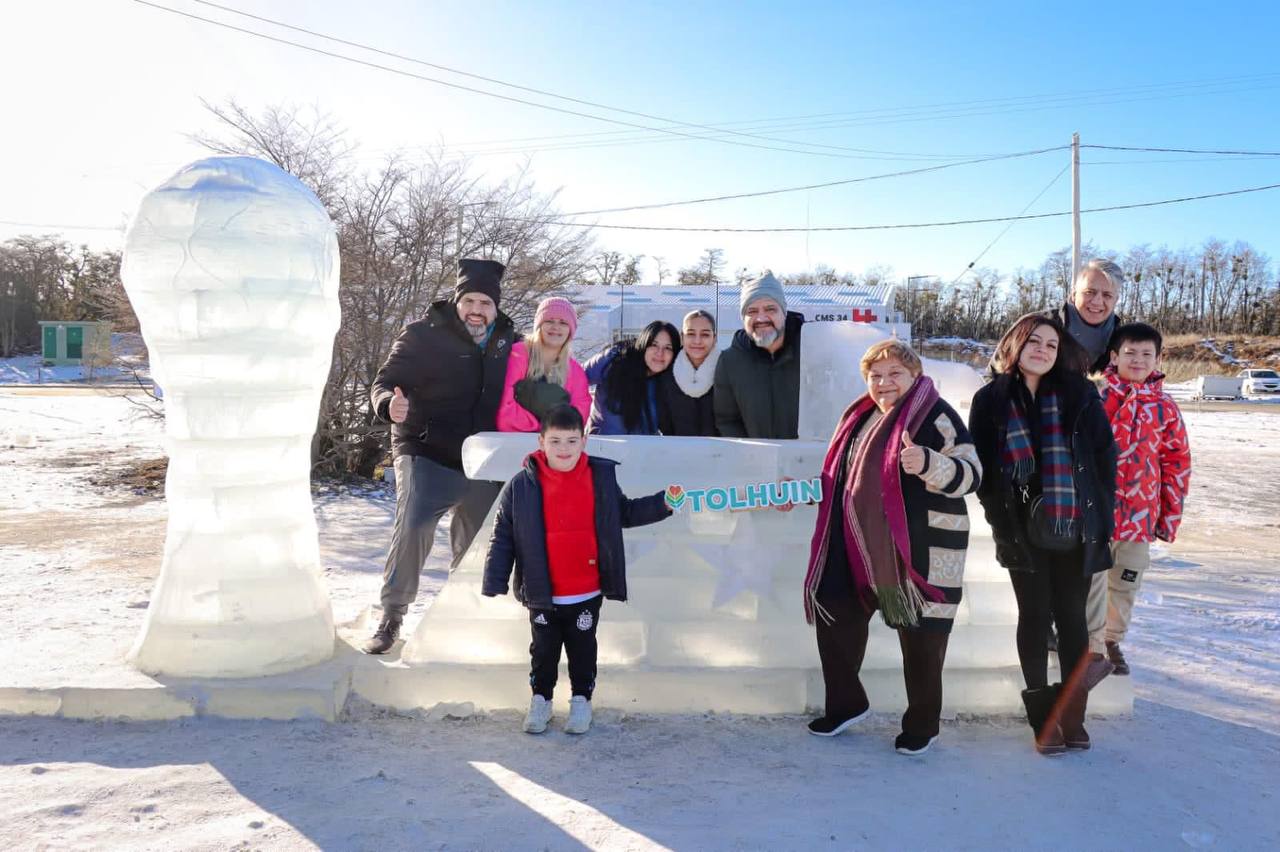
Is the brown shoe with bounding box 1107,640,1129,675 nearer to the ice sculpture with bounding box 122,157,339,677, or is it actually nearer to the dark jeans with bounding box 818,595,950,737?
the dark jeans with bounding box 818,595,950,737

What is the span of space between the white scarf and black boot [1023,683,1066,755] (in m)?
2.04

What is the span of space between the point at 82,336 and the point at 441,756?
44594mm

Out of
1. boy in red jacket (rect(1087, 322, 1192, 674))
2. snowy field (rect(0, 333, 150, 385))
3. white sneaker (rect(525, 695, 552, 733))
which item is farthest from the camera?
snowy field (rect(0, 333, 150, 385))

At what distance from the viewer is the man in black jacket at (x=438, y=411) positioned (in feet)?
12.4

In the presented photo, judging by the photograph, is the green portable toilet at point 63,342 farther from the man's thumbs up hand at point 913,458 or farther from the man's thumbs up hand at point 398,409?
the man's thumbs up hand at point 913,458

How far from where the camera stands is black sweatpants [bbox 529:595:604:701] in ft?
10.3

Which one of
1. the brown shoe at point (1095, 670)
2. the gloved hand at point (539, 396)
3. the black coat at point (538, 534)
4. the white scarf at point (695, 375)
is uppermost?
the white scarf at point (695, 375)

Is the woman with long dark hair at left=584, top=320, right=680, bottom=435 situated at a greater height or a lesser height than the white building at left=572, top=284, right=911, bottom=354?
lesser

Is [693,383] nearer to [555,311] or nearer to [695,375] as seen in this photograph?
[695,375]

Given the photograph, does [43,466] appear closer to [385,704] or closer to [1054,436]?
[385,704]

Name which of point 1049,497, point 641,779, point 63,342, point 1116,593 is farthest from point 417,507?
point 63,342

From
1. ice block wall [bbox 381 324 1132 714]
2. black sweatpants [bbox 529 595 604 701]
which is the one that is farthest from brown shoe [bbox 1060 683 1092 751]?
black sweatpants [bbox 529 595 604 701]

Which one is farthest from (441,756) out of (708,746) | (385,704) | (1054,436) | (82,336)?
(82,336)

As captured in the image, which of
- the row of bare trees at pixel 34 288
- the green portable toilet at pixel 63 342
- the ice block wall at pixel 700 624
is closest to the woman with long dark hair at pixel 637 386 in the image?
the ice block wall at pixel 700 624
